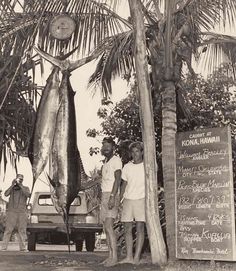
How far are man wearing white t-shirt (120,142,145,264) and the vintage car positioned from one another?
545cm

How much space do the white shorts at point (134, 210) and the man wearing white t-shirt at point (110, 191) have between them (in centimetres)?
15

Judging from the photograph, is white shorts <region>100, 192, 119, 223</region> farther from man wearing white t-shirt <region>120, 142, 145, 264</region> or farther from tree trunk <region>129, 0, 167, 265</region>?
tree trunk <region>129, 0, 167, 265</region>

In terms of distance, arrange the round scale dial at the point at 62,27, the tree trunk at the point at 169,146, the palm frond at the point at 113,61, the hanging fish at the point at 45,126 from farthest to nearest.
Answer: the palm frond at the point at 113,61
the tree trunk at the point at 169,146
the round scale dial at the point at 62,27
the hanging fish at the point at 45,126

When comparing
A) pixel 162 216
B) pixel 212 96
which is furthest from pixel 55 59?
pixel 212 96

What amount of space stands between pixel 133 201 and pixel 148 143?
0.91m

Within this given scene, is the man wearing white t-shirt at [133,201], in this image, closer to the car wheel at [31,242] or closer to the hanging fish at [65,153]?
the hanging fish at [65,153]

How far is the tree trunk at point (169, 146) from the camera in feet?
28.5

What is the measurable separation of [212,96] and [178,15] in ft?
33.4

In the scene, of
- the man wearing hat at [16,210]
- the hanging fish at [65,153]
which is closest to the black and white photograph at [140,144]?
the hanging fish at [65,153]

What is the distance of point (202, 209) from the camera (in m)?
8.19

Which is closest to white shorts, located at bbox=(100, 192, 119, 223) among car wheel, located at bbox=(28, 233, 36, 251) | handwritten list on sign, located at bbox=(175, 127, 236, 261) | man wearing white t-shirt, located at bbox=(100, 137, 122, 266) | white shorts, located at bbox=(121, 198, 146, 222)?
man wearing white t-shirt, located at bbox=(100, 137, 122, 266)

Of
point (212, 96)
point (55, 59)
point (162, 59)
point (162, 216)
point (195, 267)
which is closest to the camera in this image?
point (55, 59)

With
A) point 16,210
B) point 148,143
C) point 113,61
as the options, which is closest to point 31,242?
point 16,210

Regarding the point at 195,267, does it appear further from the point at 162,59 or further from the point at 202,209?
the point at 162,59
